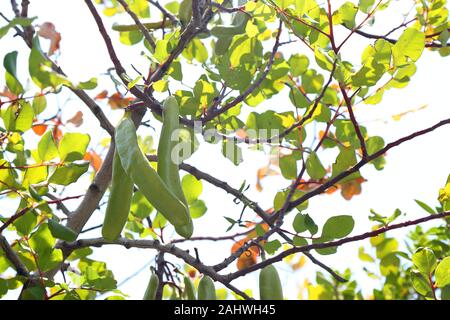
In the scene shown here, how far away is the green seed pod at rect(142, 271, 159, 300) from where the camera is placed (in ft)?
4.01

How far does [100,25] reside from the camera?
96 cm

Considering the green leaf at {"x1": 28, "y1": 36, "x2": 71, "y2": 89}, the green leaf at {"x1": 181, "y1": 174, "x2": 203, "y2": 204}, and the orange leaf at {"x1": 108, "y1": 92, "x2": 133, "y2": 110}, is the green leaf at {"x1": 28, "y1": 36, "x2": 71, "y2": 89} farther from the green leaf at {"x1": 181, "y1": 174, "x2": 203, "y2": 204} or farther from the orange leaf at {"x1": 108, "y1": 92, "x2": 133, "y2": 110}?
the orange leaf at {"x1": 108, "y1": 92, "x2": 133, "y2": 110}

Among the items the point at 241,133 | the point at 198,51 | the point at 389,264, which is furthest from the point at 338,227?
the point at 389,264

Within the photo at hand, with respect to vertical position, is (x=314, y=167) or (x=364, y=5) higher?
(x=364, y=5)

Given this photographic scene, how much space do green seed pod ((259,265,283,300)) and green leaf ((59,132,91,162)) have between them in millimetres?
371

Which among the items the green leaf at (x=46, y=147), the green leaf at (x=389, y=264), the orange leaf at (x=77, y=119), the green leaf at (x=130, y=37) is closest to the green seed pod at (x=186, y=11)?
the green leaf at (x=130, y=37)

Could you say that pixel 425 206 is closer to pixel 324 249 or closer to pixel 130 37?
pixel 324 249

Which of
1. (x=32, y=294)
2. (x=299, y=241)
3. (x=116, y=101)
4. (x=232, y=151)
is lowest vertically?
(x=32, y=294)

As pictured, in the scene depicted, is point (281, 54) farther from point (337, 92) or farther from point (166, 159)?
point (166, 159)

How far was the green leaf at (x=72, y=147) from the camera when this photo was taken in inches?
40.4

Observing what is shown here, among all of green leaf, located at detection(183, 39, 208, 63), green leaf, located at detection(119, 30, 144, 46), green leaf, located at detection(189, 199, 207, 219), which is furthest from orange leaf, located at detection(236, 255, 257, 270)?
green leaf, located at detection(119, 30, 144, 46)

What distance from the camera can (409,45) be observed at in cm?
104

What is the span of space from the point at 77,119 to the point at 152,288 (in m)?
0.41
